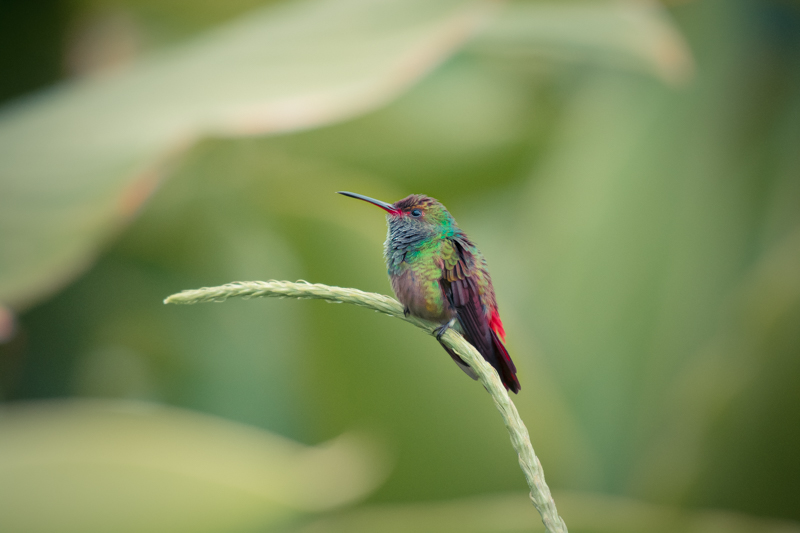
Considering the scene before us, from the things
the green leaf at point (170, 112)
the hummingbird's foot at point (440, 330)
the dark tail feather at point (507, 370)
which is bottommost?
the dark tail feather at point (507, 370)

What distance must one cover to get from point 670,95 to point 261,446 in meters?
1.13

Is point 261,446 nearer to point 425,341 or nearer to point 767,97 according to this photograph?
point 425,341

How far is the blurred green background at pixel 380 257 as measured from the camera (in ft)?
2.60

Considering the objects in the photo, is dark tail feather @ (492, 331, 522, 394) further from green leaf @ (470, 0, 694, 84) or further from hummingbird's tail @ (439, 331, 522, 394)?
green leaf @ (470, 0, 694, 84)

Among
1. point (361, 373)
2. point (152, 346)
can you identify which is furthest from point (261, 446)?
point (152, 346)

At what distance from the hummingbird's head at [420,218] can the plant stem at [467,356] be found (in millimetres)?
123

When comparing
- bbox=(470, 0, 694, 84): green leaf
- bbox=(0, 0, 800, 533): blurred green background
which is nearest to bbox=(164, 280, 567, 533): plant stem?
bbox=(0, 0, 800, 533): blurred green background

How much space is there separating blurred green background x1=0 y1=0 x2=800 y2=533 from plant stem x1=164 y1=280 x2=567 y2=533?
304mm

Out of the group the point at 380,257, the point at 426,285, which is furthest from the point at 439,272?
the point at 380,257

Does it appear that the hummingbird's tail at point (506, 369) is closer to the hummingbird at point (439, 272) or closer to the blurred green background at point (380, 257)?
the hummingbird at point (439, 272)

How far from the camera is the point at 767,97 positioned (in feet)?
4.99

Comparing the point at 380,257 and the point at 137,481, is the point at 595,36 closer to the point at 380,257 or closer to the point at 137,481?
the point at 380,257

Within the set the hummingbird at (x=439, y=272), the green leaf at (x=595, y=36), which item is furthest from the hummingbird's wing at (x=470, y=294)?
Answer: the green leaf at (x=595, y=36)

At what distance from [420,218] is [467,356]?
15 centimetres
